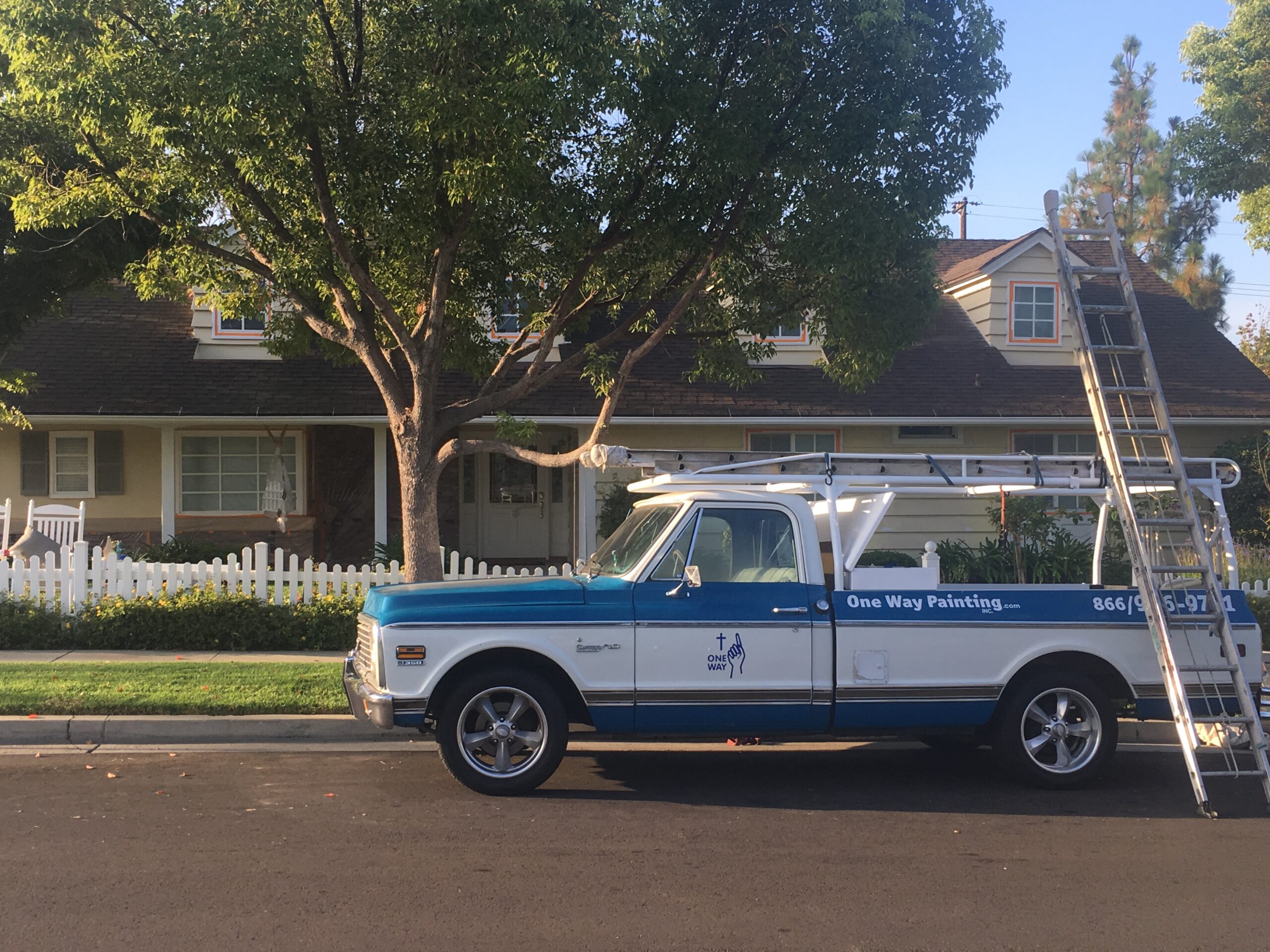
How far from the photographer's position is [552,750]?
6.80m

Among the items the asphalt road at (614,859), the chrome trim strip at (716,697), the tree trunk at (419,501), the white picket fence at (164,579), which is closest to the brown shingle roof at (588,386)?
the white picket fence at (164,579)

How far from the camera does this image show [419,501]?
424 inches

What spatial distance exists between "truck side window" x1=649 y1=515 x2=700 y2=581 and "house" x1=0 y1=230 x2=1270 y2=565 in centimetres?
875

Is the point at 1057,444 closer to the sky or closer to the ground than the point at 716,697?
closer to the sky

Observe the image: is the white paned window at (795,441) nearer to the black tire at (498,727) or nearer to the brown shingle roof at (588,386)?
the brown shingle roof at (588,386)

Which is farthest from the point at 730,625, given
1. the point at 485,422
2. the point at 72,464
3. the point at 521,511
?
the point at 72,464

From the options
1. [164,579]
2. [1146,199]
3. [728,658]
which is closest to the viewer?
[728,658]

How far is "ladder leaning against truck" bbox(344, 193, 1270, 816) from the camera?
680 centimetres

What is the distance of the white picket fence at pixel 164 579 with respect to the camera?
11.9 meters

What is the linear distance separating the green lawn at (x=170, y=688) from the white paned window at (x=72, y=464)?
7.55 meters

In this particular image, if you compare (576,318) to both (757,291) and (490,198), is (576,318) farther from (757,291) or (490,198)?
(490,198)

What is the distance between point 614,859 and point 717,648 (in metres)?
1.61

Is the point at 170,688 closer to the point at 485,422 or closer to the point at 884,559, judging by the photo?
the point at 884,559

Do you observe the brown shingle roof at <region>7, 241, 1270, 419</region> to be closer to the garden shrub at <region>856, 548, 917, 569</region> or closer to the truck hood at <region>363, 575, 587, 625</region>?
the garden shrub at <region>856, 548, 917, 569</region>
